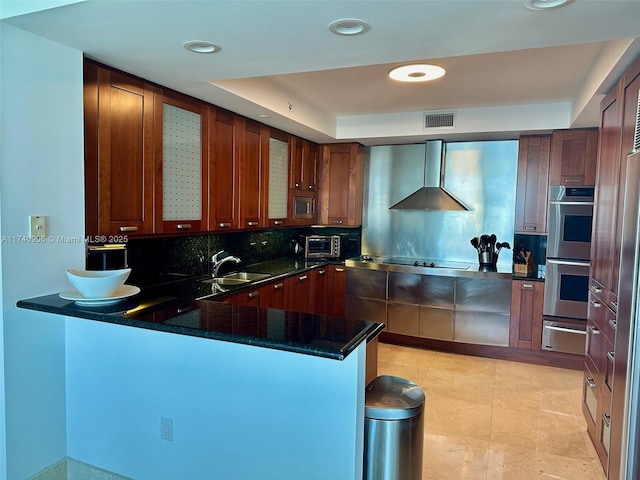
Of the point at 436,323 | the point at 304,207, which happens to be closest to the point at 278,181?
the point at 304,207

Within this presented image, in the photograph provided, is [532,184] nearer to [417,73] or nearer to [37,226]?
[417,73]

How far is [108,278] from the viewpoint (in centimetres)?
204

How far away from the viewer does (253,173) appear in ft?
12.3

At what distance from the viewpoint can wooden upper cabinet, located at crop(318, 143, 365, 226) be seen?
5.00 meters

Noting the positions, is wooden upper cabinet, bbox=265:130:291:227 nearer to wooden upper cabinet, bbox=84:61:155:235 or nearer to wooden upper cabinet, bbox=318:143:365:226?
wooden upper cabinet, bbox=318:143:365:226

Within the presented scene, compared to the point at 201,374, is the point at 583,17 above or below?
above

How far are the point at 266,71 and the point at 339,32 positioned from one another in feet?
2.31

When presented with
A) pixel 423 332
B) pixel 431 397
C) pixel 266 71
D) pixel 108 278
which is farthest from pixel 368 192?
pixel 108 278

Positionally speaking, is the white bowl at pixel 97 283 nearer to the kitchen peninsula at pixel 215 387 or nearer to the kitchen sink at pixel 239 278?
the kitchen peninsula at pixel 215 387

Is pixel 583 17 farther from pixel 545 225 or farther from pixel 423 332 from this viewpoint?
pixel 423 332

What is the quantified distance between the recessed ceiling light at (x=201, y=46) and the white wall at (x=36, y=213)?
1.95 ft

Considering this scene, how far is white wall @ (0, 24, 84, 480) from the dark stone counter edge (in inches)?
5.3

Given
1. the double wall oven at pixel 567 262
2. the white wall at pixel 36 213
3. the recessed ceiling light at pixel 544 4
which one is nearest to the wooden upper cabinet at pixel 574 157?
the double wall oven at pixel 567 262

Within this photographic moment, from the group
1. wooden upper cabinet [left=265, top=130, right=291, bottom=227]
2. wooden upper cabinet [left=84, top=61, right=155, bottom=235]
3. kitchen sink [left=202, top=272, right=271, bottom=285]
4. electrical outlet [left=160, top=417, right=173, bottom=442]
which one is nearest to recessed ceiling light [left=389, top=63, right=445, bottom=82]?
wooden upper cabinet [left=265, top=130, right=291, bottom=227]
